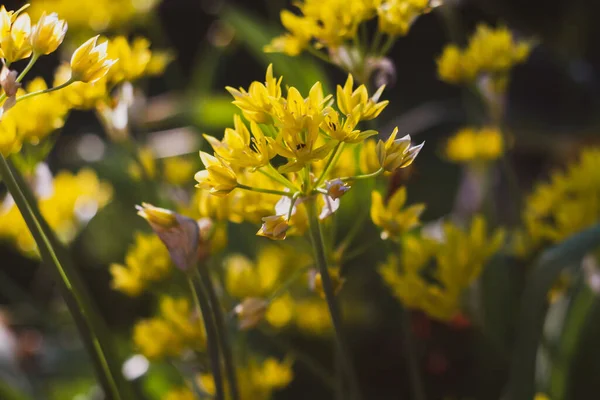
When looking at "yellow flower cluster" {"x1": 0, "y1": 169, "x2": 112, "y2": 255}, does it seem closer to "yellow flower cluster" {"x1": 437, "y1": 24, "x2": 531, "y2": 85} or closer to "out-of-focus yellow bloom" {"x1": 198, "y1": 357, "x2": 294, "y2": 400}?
"out-of-focus yellow bloom" {"x1": 198, "y1": 357, "x2": 294, "y2": 400}

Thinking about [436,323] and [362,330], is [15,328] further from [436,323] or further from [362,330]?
[436,323]

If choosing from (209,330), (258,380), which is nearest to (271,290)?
(258,380)

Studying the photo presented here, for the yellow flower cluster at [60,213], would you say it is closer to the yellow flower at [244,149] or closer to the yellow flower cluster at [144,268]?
the yellow flower cluster at [144,268]

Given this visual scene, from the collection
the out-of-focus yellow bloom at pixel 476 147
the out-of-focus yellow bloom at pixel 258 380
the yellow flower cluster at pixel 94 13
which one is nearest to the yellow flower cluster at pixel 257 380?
the out-of-focus yellow bloom at pixel 258 380

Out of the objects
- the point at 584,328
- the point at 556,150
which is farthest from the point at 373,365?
the point at 556,150

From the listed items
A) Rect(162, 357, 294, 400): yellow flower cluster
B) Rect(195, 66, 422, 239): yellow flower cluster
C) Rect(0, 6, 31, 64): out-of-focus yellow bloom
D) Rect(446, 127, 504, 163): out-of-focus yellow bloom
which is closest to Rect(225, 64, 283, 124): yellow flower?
Rect(195, 66, 422, 239): yellow flower cluster

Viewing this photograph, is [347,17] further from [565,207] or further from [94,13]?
[94,13]
